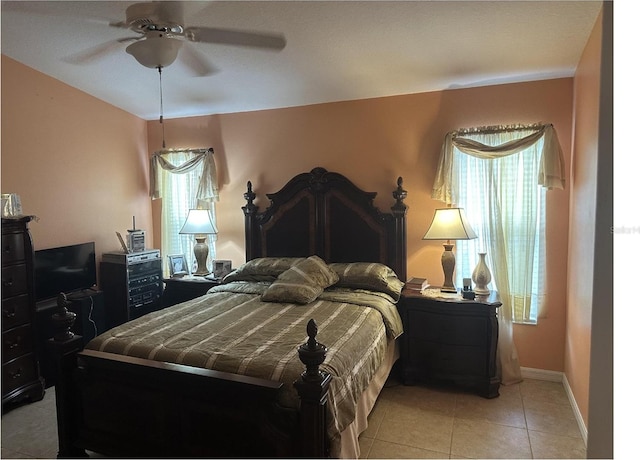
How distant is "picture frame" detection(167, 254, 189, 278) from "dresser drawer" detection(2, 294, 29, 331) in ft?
4.21

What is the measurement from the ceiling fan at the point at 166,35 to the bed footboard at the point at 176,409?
4.84 feet

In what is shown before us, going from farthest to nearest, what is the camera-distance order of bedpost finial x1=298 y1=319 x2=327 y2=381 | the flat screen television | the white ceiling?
the flat screen television < the white ceiling < bedpost finial x1=298 y1=319 x2=327 y2=381

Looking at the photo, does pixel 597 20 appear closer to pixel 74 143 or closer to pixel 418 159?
pixel 418 159

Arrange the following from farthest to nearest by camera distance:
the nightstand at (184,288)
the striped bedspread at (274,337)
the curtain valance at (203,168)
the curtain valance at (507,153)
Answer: the curtain valance at (203,168), the nightstand at (184,288), the curtain valance at (507,153), the striped bedspread at (274,337)

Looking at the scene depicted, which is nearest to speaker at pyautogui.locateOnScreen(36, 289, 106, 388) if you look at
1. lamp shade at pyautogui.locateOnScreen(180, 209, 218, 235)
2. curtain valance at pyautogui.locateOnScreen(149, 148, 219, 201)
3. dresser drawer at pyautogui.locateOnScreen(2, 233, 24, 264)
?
dresser drawer at pyautogui.locateOnScreen(2, 233, 24, 264)

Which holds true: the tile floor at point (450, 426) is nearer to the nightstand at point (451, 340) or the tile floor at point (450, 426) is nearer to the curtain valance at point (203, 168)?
the nightstand at point (451, 340)

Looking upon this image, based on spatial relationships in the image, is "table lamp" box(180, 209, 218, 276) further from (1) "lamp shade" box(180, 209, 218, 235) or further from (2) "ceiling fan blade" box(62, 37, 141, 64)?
(2) "ceiling fan blade" box(62, 37, 141, 64)

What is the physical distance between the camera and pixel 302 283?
3.05 meters

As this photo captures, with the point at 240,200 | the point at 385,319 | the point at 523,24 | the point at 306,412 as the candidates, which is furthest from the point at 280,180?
the point at 306,412

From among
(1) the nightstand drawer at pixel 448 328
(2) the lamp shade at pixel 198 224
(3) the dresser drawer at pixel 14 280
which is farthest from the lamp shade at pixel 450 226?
(3) the dresser drawer at pixel 14 280

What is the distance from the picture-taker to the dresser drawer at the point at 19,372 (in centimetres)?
278

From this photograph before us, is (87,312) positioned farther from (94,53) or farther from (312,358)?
(312,358)

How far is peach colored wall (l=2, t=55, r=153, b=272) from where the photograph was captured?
3211 millimetres

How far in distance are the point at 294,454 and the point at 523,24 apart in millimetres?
2665
